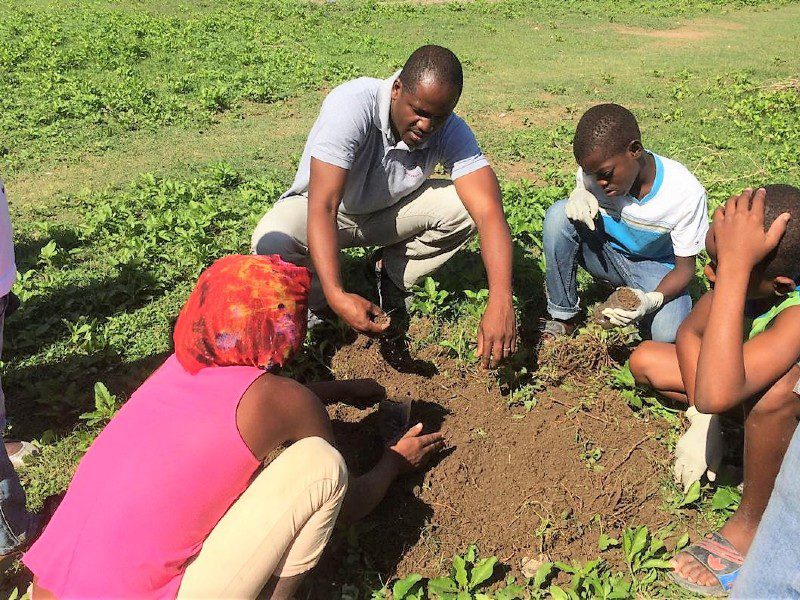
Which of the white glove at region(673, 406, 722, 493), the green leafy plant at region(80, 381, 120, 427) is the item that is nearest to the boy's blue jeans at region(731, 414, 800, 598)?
the white glove at region(673, 406, 722, 493)

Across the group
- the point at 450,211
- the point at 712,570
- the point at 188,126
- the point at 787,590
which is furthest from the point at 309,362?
the point at 188,126

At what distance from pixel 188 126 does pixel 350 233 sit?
4022mm

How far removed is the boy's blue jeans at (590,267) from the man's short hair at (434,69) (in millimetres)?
918

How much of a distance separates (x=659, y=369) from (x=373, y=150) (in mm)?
1597

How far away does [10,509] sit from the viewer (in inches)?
94.0

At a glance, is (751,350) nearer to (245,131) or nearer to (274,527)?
(274,527)

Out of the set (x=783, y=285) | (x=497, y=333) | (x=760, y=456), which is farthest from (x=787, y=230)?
(x=497, y=333)

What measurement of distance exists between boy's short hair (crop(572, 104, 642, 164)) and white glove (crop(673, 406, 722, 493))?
1.14 metres

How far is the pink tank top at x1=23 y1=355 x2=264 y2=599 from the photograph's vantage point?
1.74 metres

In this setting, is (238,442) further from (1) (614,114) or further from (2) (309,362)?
(1) (614,114)

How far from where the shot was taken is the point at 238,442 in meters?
1.82

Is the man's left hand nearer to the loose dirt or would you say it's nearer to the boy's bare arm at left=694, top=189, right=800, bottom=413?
the loose dirt

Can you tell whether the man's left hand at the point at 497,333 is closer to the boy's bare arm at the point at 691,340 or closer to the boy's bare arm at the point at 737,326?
the boy's bare arm at the point at 691,340

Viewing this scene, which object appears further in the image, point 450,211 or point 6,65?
point 6,65
